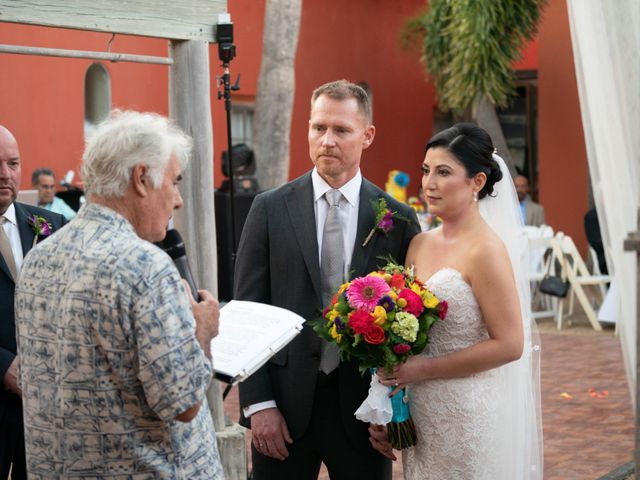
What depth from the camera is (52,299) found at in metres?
2.87

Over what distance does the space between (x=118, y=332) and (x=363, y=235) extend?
152cm

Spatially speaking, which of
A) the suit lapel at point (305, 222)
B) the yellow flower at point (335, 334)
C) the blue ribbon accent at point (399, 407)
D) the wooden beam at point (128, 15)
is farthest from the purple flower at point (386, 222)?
the wooden beam at point (128, 15)

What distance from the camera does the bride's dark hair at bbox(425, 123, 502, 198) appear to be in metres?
4.08

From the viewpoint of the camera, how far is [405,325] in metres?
3.80

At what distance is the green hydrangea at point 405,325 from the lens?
150 inches

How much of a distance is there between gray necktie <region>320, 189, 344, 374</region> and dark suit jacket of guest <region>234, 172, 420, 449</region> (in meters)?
0.05

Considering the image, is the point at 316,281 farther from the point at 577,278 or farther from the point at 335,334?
the point at 577,278

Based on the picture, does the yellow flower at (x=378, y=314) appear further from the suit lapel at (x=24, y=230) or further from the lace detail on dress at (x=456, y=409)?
the suit lapel at (x=24, y=230)

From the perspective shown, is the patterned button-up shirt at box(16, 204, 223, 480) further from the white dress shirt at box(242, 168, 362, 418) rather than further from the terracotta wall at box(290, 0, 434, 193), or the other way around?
the terracotta wall at box(290, 0, 434, 193)

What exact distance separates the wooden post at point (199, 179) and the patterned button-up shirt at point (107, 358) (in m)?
2.96

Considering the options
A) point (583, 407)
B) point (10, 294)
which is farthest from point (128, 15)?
point (583, 407)

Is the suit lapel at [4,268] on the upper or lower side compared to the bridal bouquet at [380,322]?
upper

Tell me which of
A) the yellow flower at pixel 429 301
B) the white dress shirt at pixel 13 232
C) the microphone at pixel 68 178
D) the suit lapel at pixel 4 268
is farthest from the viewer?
the microphone at pixel 68 178

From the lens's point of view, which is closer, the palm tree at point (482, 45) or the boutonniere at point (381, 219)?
the boutonniere at point (381, 219)
